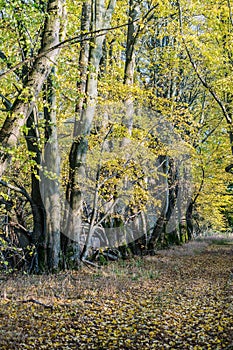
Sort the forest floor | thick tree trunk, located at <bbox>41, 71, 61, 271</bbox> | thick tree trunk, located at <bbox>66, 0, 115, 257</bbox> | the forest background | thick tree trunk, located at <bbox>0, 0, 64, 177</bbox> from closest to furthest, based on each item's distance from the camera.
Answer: thick tree trunk, located at <bbox>0, 0, 64, 177</bbox> → the forest floor → the forest background → thick tree trunk, located at <bbox>41, 71, 61, 271</bbox> → thick tree trunk, located at <bbox>66, 0, 115, 257</bbox>

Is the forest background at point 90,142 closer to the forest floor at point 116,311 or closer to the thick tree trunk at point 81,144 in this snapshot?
the thick tree trunk at point 81,144

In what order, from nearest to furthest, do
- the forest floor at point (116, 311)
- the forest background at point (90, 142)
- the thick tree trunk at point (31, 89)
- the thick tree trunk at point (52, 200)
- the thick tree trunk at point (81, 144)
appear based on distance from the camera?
the thick tree trunk at point (31, 89), the forest floor at point (116, 311), the forest background at point (90, 142), the thick tree trunk at point (52, 200), the thick tree trunk at point (81, 144)

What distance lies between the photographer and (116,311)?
7.41 metres

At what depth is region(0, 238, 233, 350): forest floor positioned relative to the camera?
19.2ft

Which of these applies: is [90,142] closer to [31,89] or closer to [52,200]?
[52,200]

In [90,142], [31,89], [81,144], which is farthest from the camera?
[90,142]

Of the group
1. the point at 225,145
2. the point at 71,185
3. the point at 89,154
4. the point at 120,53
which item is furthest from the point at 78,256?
the point at 120,53

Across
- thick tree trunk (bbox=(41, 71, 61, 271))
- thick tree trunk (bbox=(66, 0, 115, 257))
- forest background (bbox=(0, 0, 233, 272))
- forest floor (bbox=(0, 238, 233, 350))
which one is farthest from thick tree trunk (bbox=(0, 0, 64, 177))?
thick tree trunk (bbox=(66, 0, 115, 257))

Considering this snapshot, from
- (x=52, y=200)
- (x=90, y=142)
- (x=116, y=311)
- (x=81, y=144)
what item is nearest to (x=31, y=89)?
(x=116, y=311)

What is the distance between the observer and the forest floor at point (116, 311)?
19.2ft

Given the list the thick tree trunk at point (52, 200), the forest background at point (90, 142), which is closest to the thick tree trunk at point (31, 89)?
the forest background at point (90, 142)

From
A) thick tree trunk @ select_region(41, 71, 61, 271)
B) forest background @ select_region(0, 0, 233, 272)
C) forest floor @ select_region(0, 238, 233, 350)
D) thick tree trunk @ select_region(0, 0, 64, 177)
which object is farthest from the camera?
thick tree trunk @ select_region(41, 71, 61, 271)

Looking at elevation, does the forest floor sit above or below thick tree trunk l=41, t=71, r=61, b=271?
below

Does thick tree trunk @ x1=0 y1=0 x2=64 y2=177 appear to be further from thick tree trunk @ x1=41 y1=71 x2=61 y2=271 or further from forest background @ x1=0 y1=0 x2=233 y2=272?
thick tree trunk @ x1=41 y1=71 x2=61 y2=271
